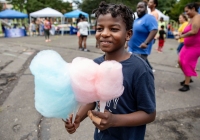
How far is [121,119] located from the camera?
1.03 metres

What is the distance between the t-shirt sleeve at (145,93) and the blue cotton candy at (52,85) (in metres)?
0.37

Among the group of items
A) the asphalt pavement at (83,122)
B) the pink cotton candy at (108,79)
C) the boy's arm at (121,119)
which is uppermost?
the pink cotton candy at (108,79)

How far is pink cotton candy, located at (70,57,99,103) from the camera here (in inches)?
36.8

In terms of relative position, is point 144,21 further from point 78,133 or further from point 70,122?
point 70,122

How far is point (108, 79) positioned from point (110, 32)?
1.04 feet

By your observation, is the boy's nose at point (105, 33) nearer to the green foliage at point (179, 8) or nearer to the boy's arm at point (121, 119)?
the boy's arm at point (121, 119)

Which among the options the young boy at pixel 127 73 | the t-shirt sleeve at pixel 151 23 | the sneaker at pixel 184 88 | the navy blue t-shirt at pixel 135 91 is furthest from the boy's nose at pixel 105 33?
the sneaker at pixel 184 88

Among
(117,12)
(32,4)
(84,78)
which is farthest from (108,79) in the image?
(32,4)

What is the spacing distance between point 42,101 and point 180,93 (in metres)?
3.32

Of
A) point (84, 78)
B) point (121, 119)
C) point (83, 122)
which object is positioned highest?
point (84, 78)

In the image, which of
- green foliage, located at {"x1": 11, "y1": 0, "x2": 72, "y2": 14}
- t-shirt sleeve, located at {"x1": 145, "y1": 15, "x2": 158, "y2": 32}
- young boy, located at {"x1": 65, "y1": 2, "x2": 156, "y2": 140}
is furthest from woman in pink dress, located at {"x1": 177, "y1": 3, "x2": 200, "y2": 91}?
green foliage, located at {"x1": 11, "y1": 0, "x2": 72, "y2": 14}

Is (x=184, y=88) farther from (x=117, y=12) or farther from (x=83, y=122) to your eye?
(x=117, y=12)

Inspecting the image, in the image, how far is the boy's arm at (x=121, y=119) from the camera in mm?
914

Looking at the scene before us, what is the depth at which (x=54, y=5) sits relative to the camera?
35.0m
